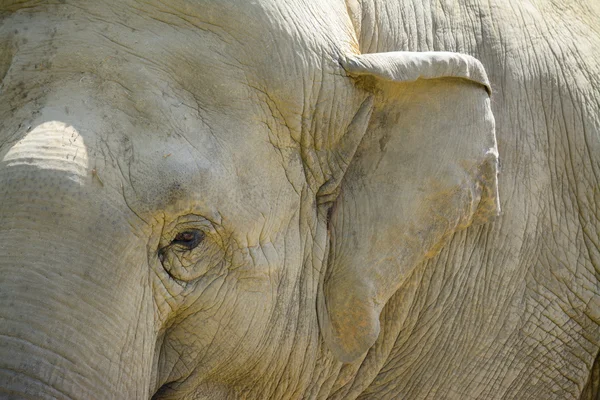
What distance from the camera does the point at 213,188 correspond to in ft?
9.97

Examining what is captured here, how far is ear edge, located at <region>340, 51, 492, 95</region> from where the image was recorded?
3.35 m

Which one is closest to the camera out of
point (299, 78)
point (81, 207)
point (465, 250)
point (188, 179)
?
point (81, 207)

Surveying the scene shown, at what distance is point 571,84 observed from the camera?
4055mm

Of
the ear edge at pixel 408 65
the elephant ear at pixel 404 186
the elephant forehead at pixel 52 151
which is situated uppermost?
the ear edge at pixel 408 65

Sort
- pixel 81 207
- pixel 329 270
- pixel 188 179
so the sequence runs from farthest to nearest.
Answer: pixel 329 270, pixel 188 179, pixel 81 207

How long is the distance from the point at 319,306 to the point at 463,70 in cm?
97

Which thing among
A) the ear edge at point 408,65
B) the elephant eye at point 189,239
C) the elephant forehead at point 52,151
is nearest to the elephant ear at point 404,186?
the ear edge at point 408,65

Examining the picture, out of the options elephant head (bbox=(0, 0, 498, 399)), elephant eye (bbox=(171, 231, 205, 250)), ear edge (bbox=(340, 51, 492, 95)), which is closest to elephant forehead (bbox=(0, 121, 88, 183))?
elephant head (bbox=(0, 0, 498, 399))

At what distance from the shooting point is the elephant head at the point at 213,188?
2758 mm

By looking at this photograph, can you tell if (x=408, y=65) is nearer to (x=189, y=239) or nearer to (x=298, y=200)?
(x=298, y=200)

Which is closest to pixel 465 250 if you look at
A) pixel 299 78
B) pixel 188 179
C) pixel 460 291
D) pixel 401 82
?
pixel 460 291

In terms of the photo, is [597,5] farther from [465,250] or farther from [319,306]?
[319,306]

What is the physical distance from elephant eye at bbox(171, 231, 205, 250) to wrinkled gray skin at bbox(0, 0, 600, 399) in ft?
0.04

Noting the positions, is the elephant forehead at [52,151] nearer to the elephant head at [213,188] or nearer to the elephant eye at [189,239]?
the elephant head at [213,188]
